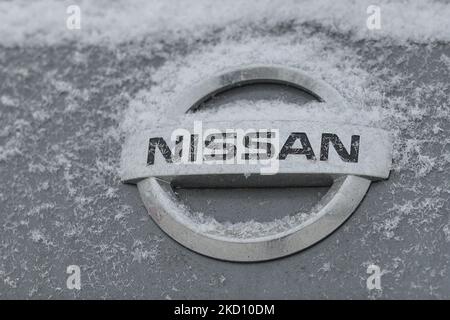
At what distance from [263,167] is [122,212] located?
0.29 metres

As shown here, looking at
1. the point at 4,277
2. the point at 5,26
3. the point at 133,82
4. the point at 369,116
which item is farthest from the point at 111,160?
the point at 369,116

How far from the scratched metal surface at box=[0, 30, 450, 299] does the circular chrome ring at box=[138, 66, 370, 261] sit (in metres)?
0.02

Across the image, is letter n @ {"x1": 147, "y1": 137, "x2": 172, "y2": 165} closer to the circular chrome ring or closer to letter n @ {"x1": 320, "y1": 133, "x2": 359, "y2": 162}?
the circular chrome ring

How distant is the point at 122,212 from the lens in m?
1.40

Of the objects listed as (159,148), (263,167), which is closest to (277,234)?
(263,167)

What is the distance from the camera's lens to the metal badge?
1.32 metres

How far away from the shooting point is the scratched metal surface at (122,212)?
130cm

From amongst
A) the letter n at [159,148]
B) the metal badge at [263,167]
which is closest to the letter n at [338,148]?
the metal badge at [263,167]

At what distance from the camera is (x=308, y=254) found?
132 cm

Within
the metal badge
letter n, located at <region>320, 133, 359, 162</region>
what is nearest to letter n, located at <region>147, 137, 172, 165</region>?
the metal badge

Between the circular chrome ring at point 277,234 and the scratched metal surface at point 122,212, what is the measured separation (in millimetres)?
18

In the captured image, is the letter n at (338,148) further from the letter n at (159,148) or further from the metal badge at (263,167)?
the letter n at (159,148)

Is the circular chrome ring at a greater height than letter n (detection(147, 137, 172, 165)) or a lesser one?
lesser

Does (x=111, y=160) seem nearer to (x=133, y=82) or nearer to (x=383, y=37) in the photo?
(x=133, y=82)
